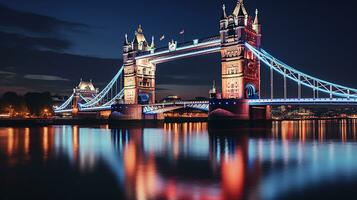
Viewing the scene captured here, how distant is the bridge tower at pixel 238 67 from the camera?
42812mm

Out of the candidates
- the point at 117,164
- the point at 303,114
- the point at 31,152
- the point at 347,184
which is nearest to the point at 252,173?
the point at 347,184

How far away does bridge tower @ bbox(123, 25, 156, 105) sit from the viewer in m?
62.1

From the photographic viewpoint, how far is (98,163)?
1571 centimetres

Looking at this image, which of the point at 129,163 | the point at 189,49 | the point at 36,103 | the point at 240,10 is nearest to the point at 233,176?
the point at 129,163

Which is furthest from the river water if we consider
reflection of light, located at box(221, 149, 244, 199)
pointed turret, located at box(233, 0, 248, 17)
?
pointed turret, located at box(233, 0, 248, 17)

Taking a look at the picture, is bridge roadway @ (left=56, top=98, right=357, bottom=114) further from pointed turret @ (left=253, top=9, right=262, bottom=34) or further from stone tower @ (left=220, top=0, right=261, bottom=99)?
pointed turret @ (left=253, top=9, right=262, bottom=34)

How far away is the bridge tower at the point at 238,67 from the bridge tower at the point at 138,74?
63.1 feet

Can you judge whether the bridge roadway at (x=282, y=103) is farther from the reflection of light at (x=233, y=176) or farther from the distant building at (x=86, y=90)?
the distant building at (x=86, y=90)

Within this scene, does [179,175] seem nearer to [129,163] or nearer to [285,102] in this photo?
[129,163]

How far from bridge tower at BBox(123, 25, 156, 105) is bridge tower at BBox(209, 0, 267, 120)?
758 inches

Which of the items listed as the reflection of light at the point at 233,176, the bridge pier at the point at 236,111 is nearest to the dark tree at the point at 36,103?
the bridge pier at the point at 236,111

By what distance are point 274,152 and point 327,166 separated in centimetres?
493

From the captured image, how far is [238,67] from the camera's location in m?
44.1

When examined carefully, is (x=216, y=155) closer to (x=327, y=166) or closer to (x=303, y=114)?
(x=327, y=166)
